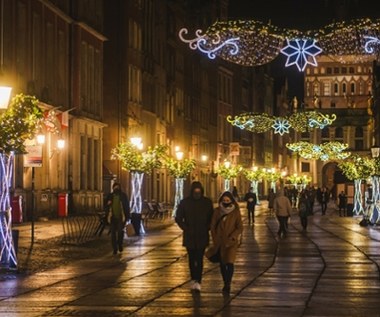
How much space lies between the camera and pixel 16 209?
42.8m

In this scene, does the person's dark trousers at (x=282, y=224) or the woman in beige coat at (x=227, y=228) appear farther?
the person's dark trousers at (x=282, y=224)

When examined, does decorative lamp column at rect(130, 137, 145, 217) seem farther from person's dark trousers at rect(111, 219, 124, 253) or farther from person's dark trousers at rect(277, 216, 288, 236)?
person's dark trousers at rect(111, 219, 124, 253)

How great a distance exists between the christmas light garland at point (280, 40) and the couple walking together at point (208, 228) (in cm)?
1318

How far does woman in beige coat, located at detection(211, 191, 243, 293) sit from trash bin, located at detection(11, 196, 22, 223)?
25343 mm

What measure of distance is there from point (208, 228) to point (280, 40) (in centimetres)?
1515

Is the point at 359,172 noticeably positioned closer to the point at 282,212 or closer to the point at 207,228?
the point at 282,212

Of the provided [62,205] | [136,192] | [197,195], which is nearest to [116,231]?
[197,195]

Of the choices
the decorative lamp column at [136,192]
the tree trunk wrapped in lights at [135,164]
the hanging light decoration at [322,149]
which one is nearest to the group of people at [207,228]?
the decorative lamp column at [136,192]

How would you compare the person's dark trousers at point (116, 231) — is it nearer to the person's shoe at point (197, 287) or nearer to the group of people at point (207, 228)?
the group of people at point (207, 228)

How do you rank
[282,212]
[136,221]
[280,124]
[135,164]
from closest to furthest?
[282,212] < [136,221] < [135,164] < [280,124]

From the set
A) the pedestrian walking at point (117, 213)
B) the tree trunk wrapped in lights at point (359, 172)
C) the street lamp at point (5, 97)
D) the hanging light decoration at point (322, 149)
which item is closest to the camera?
the street lamp at point (5, 97)

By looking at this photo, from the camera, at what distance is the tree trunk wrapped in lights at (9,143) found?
22672 millimetres

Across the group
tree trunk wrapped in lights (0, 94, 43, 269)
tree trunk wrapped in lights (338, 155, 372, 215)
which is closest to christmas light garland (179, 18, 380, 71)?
tree trunk wrapped in lights (0, 94, 43, 269)

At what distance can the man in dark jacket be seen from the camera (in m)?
18.5
